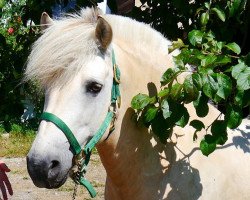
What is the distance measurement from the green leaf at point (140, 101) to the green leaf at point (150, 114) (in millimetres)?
33

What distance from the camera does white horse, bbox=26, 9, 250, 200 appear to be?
2219mm

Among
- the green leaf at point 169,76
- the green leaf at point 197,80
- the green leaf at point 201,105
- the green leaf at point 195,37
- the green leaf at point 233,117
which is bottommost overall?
the green leaf at point 233,117

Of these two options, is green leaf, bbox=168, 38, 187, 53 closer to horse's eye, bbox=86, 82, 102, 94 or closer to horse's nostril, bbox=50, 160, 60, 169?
horse's eye, bbox=86, 82, 102, 94

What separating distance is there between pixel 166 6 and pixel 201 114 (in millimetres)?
1573

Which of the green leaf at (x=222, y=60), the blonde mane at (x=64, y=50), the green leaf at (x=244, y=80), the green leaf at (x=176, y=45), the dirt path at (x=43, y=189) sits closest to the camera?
the green leaf at (x=244, y=80)

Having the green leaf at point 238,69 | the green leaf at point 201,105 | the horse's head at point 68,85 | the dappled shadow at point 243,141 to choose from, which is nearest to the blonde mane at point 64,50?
the horse's head at point 68,85

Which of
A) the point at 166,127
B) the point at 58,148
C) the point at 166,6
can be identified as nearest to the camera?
the point at 58,148

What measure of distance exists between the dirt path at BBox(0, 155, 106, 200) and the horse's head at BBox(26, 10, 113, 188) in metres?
3.58

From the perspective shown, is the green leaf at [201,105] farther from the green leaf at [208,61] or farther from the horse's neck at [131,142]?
the horse's neck at [131,142]

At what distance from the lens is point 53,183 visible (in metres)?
2.21

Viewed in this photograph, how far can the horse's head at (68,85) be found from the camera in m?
2.16

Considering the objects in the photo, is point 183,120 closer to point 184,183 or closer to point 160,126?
point 160,126

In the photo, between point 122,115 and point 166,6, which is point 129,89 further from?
point 166,6

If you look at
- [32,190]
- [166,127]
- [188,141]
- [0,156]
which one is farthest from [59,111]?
[0,156]
